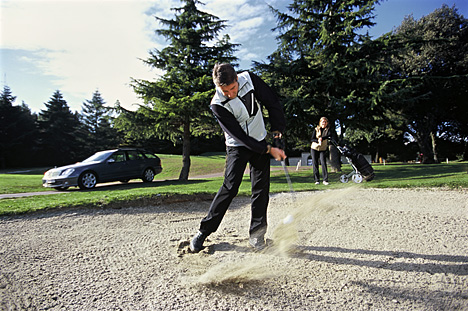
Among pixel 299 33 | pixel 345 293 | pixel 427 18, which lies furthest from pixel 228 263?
pixel 427 18

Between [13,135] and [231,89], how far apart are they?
46.9m

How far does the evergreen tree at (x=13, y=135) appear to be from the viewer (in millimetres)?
37750

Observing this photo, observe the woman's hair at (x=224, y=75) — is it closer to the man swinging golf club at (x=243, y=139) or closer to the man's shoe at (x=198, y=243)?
Answer: the man swinging golf club at (x=243, y=139)

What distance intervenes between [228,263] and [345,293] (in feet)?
3.75

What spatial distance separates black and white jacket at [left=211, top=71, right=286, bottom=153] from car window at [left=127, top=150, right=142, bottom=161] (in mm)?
12356

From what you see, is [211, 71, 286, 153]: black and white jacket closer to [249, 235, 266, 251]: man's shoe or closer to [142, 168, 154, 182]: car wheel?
[249, 235, 266, 251]: man's shoe

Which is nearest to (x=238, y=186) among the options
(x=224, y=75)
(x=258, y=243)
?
(x=258, y=243)

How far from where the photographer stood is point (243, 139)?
9.94ft

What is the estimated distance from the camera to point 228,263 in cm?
294

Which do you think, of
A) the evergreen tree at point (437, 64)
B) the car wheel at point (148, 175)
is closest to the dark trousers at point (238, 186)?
the car wheel at point (148, 175)

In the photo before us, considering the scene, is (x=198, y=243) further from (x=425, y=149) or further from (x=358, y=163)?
(x=425, y=149)

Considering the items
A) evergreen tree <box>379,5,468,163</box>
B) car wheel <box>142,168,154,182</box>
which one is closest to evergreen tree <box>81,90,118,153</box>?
car wheel <box>142,168,154,182</box>

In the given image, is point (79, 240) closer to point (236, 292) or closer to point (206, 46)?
point (236, 292)

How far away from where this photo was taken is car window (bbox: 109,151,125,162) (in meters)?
13.6
